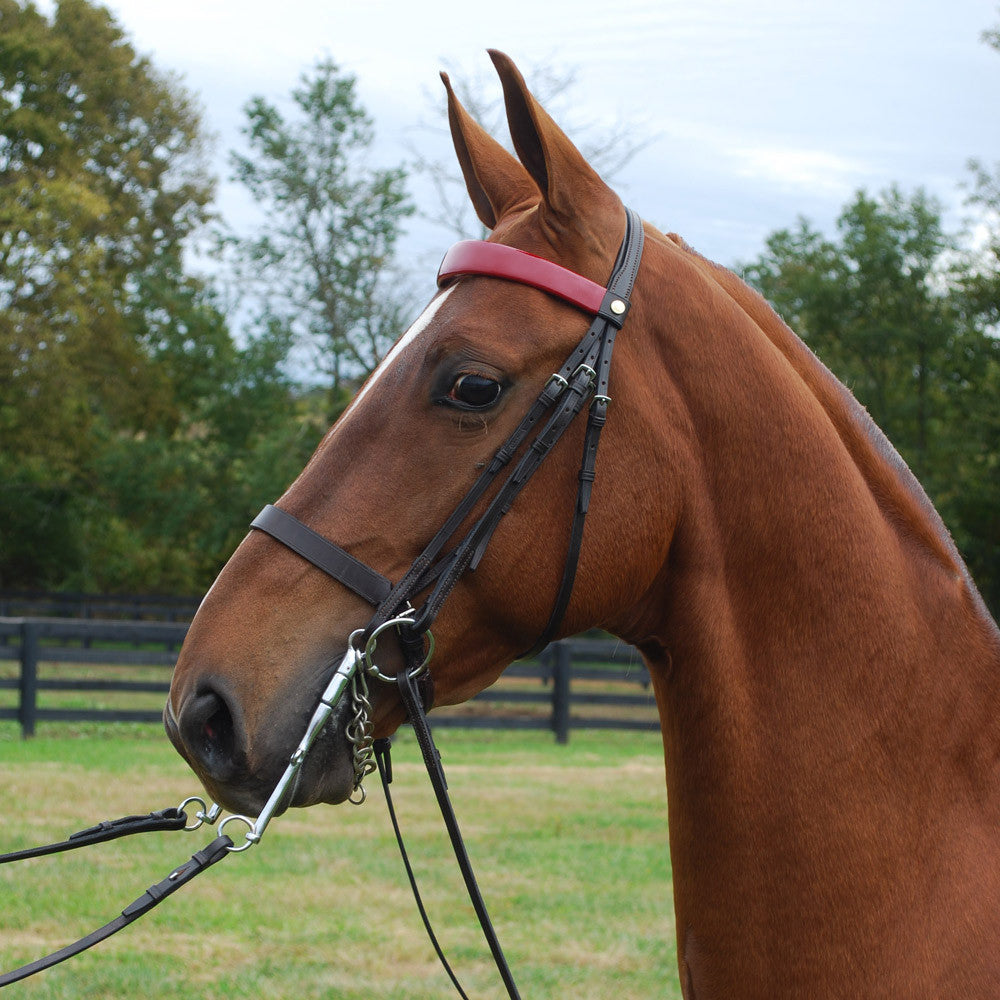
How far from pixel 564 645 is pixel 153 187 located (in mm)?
22409

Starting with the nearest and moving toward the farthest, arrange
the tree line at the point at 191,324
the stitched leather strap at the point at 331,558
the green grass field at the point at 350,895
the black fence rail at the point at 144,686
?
the stitched leather strap at the point at 331,558 → the green grass field at the point at 350,895 → the black fence rail at the point at 144,686 → the tree line at the point at 191,324

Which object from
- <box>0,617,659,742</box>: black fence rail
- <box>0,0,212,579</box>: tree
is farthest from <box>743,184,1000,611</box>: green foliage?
<box>0,0,212,579</box>: tree

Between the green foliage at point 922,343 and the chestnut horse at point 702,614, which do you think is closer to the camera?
the chestnut horse at point 702,614

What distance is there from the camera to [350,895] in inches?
282

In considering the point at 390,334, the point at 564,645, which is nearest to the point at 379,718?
the point at 564,645

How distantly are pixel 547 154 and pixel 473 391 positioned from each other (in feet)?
1.61

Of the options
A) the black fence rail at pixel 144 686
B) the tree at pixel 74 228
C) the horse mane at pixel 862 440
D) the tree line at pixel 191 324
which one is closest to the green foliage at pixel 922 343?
the tree line at pixel 191 324

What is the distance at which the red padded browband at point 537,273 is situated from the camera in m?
2.08

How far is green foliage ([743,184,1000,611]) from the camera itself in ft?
90.9

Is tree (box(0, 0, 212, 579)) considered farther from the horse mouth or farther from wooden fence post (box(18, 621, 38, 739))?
the horse mouth

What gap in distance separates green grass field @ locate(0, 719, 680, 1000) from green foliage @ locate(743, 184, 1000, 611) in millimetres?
19315

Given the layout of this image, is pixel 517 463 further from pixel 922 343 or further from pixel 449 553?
pixel 922 343

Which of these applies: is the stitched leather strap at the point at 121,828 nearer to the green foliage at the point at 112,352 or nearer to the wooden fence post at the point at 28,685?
the wooden fence post at the point at 28,685

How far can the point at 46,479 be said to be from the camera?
30266 mm
